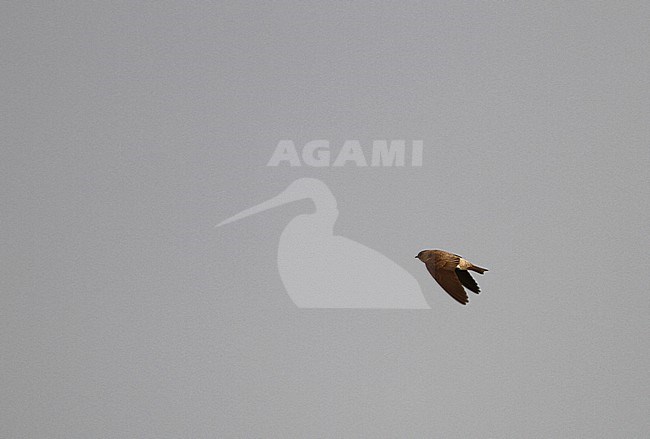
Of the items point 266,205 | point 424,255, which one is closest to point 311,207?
point 266,205

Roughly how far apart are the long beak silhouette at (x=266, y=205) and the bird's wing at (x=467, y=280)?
0.57 metres

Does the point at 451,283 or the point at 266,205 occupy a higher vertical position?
the point at 266,205

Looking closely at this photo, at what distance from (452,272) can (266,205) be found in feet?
2.09

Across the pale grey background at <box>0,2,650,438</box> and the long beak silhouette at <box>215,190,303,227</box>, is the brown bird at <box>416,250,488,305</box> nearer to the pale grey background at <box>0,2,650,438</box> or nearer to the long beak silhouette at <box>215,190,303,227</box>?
the pale grey background at <box>0,2,650,438</box>

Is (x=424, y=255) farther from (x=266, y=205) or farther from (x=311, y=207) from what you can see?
(x=266, y=205)

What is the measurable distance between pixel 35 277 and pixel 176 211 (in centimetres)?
53

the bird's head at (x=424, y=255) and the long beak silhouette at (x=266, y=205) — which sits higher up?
the long beak silhouette at (x=266, y=205)

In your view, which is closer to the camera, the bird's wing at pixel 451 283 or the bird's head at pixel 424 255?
the bird's wing at pixel 451 283

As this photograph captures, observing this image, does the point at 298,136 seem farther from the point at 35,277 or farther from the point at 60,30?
the point at 35,277

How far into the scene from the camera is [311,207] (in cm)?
203

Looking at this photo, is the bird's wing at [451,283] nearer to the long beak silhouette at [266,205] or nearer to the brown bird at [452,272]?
the brown bird at [452,272]

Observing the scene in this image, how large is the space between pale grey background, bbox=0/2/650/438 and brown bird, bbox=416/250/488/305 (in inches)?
3.8

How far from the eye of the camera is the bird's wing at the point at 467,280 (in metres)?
1.88

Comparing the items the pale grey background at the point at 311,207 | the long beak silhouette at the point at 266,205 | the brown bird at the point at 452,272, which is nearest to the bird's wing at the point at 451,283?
the brown bird at the point at 452,272
